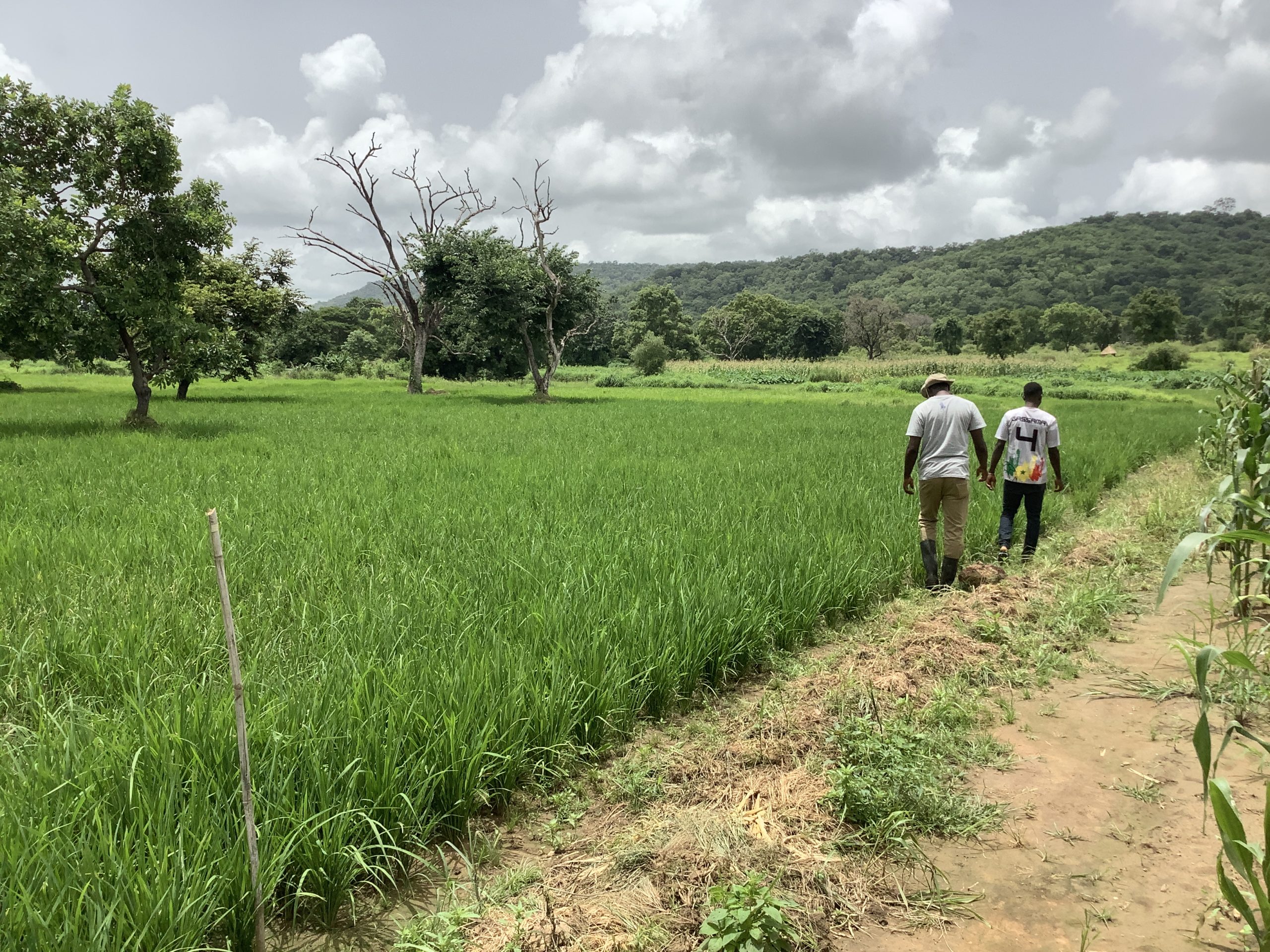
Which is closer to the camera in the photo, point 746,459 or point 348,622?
point 348,622

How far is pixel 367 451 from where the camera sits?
11.3m

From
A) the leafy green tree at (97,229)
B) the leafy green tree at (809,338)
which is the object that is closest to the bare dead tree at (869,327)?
the leafy green tree at (809,338)

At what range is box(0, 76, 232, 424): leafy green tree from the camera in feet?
38.7

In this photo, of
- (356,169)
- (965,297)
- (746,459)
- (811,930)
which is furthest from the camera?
(965,297)

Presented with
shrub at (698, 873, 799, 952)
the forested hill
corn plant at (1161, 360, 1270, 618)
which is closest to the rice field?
shrub at (698, 873, 799, 952)

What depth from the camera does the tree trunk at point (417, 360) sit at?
3030cm

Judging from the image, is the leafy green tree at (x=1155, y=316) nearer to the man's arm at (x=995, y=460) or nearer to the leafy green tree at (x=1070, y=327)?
the leafy green tree at (x=1070, y=327)

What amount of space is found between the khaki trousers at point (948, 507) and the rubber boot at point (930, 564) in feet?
0.37

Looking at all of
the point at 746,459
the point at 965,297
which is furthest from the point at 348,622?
the point at 965,297

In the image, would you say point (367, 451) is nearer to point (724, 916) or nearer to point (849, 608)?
point (849, 608)

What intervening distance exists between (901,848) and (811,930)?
0.64m

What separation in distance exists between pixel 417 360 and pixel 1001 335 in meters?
48.6

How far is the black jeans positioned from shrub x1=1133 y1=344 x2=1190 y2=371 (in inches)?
2016

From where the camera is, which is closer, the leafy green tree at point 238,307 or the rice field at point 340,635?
the rice field at point 340,635
